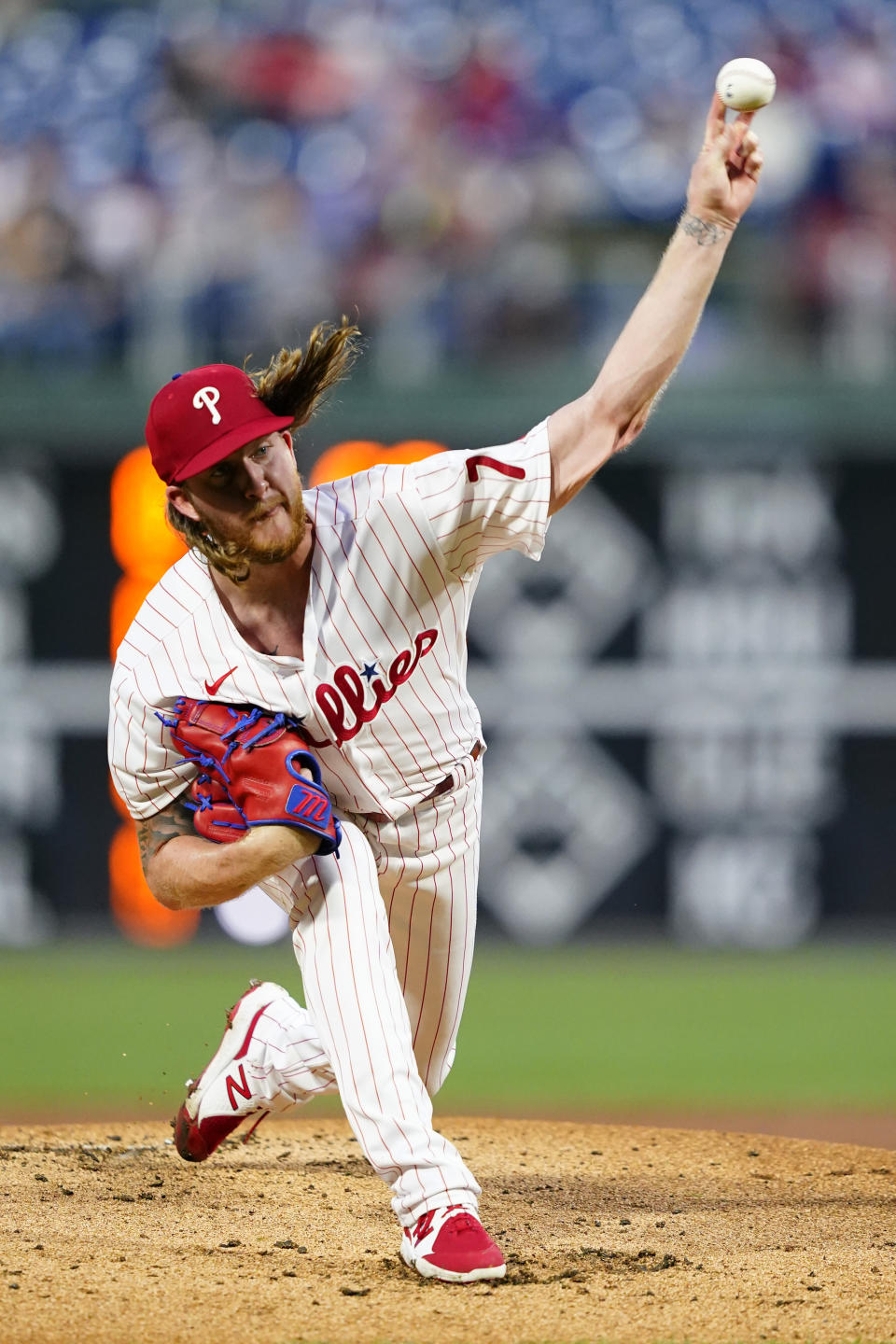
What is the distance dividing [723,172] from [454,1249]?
5.97 ft

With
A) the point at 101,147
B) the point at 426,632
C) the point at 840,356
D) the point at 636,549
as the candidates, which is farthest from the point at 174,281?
the point at 426,632

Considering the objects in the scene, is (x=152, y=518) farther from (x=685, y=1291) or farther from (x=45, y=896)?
(x=685, y=1291)

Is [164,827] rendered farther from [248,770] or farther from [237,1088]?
[237,1088]

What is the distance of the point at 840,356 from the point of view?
8.82m

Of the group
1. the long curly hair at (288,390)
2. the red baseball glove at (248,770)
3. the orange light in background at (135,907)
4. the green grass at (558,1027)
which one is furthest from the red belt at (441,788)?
the orange light in background at (135,907)

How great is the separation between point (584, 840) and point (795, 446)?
2.06 meters

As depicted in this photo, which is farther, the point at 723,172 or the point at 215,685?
the point at 215,685

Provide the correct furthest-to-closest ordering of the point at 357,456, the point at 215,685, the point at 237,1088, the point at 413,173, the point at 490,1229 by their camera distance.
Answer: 1. the point at 413,173
2. the point at 357,456
3. the point at 237,1088
4. the point at 490,1229
5. the point at 215,685

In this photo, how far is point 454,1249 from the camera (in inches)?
117

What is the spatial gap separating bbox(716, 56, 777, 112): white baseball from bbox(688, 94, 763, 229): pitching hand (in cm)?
5

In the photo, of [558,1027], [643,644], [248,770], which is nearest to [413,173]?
[643,644]

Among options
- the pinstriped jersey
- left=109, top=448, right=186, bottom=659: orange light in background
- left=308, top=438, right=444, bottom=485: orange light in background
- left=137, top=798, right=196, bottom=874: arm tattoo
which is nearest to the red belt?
the pinstriped jersey

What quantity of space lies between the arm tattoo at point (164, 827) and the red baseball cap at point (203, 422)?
1.96 feet

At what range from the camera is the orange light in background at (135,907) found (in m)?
8.27
